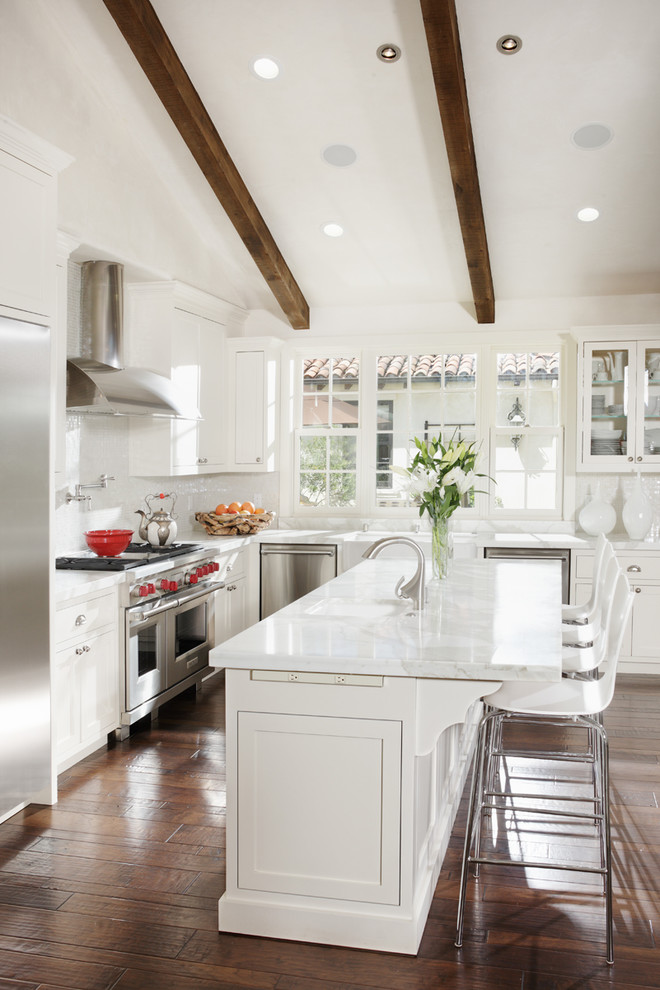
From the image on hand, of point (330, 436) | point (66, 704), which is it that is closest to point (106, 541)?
point (66, 704)

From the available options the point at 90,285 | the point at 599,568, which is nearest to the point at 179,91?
the point at 90,285

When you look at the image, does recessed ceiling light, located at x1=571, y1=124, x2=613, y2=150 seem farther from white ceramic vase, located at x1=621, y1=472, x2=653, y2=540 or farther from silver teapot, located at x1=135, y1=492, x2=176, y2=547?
silver teapot, located at x1=135, y1=492, x2=176, y2=547

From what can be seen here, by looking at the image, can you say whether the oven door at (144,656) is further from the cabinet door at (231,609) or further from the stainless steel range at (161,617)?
the cabinet door at (231,609)

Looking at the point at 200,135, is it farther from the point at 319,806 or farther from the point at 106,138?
the point at 319,806

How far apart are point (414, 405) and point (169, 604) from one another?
291 centimetres

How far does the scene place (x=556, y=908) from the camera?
259 cm

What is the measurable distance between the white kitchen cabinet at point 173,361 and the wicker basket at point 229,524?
0.38 meters

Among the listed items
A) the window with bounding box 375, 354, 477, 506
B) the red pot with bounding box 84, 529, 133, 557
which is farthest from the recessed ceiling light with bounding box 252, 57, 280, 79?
the red pot with bounding box 84, 529, 133, 557

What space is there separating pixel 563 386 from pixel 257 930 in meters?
4.89

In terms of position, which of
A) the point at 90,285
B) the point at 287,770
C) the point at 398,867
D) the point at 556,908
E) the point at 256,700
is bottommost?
the point at 556,908

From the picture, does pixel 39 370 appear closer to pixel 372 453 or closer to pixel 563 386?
pixel 372 453

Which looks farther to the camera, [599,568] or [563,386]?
[563,386]

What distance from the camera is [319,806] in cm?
230

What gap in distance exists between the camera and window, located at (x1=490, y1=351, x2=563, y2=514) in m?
6.32
